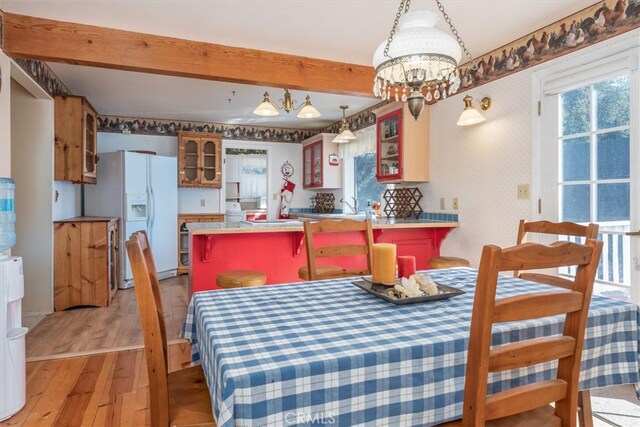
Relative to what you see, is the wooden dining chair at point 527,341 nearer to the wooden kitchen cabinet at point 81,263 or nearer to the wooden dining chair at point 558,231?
the wooden dining chair at point 558,231

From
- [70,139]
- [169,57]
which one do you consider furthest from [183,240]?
[169,57]

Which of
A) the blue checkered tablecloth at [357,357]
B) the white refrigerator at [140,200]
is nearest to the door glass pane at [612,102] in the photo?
the blue checkered tablecloth at [357,357]

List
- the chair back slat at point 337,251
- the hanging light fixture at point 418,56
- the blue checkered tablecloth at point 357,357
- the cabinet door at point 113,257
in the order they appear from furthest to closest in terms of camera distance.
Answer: the cabinet door at point 113,257 < the chair back slat at point 337,251 < the hanging light fixture at point 418,56 < the blue checkered tablecloth at point 357,357

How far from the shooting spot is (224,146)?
6191mm

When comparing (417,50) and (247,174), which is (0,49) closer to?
(417,50)

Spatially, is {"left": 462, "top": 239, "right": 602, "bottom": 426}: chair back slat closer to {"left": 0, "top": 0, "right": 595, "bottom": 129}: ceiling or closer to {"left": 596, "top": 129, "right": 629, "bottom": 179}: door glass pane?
{"left": 596, "top": 129, "right": 629, "bottom": 179}: door glass pane

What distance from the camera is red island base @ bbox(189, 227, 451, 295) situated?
3.12m

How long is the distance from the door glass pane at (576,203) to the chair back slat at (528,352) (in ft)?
6.50

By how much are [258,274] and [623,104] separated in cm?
256

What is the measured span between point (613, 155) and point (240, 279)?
8.24ft

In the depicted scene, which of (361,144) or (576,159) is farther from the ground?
(361,144)

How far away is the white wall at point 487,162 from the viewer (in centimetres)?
292

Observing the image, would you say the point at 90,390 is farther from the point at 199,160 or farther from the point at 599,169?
the point at 199,160

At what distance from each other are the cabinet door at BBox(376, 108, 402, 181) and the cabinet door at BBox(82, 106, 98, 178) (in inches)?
124
